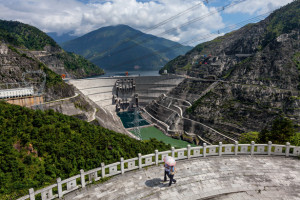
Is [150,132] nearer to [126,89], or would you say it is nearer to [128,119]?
[128,119]

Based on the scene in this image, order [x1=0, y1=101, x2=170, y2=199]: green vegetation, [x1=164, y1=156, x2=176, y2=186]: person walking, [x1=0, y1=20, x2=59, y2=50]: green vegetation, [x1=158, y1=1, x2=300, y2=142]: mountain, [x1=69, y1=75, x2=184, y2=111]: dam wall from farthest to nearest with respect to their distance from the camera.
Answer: [x1=0, y1=20, x2=59, y2=50]: green vegetation < [x1=69, y1=75, x2=184, y2=111]: dam wall < [x1=158, y1=1, x2=300, y2=142]: mountain < [x1=0, y1=101, x2=170, y2=199]: green vegetation < [x1=164, y1=156, x2=176, y2=186]: person walking

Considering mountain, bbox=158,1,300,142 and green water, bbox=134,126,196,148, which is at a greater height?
mountain, bbox=158,1,300,142

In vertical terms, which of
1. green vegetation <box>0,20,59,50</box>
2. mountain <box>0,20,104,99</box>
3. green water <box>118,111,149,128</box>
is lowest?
green water <box>118,111,149,128</box>

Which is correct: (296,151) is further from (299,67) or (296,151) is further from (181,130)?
(299,67)

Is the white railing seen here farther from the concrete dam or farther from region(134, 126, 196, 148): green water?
the concrete dam

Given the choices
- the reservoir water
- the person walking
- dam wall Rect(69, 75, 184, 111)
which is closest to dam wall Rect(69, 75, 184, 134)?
dam wall Rect(69, 75, 184, 111)

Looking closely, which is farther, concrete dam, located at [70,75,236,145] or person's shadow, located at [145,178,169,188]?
concrete dam, located at [70,75,236,145]

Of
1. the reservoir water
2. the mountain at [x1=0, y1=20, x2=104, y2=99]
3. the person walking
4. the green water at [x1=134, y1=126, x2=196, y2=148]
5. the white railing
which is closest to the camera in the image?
the person walking

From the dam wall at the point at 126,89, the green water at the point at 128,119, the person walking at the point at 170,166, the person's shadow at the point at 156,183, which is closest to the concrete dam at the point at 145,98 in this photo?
the dam wall at the point at 126,89
